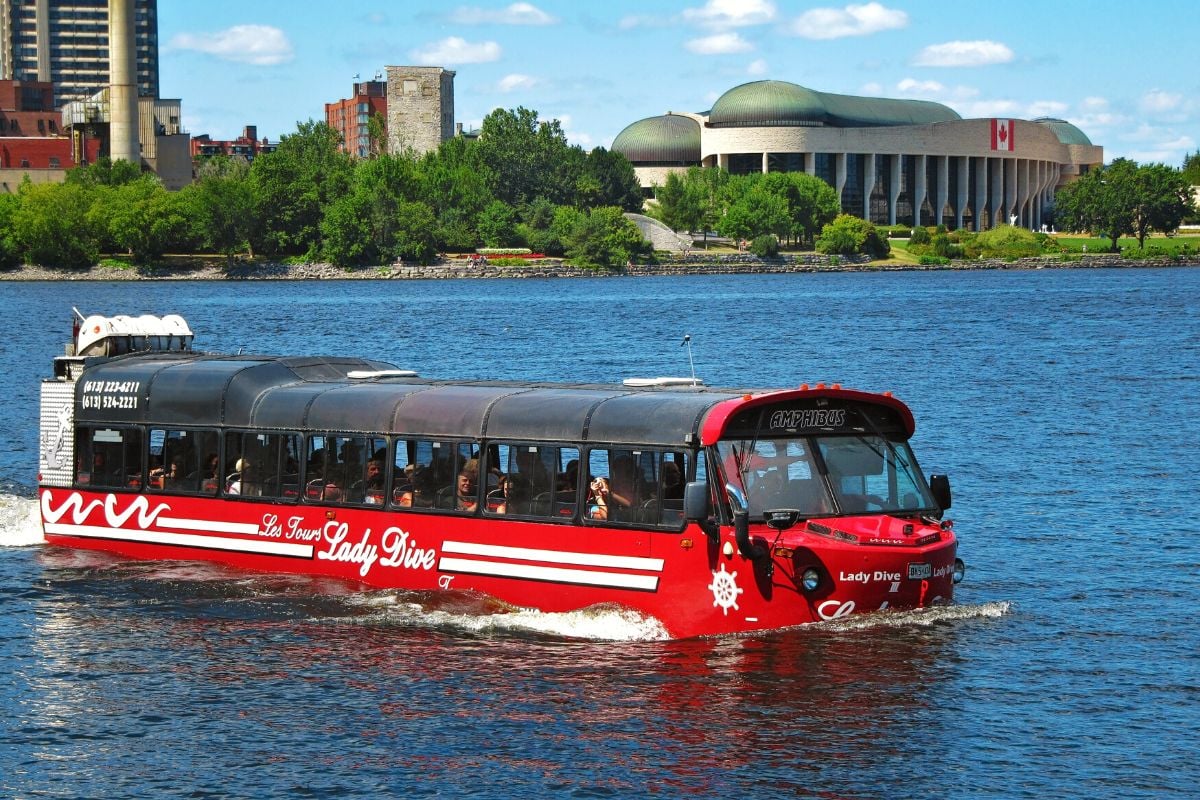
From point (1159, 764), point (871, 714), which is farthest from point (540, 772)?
point (1159, 764)

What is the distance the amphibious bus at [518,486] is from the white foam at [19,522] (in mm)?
2653

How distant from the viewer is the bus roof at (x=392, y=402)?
2144 centimetres

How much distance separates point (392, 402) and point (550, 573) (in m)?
3.82

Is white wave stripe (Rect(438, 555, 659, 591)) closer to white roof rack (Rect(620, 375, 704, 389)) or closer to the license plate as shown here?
white roof rack (Rect(620, 375, 704, 389))

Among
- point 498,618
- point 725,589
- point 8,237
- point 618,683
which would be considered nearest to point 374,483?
point 498,618

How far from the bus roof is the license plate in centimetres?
208

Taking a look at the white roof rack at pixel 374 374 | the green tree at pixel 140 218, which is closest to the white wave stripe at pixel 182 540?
the white roof rack at pixel 374 374

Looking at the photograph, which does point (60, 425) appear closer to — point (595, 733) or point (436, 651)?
point (436, 651)

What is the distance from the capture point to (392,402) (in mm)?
24438

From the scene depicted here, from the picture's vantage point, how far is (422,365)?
77500mm

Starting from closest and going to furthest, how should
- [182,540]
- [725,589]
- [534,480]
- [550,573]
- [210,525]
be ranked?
[725,589] < [550,573] < [534,480] < [210,525] < [182,540]

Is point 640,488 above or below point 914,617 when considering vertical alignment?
above

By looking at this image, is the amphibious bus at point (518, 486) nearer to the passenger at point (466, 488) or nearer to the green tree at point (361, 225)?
the passenger at point (466, 488)

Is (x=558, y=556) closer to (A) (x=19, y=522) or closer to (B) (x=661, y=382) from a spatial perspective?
(B) (x=661, y=382)
